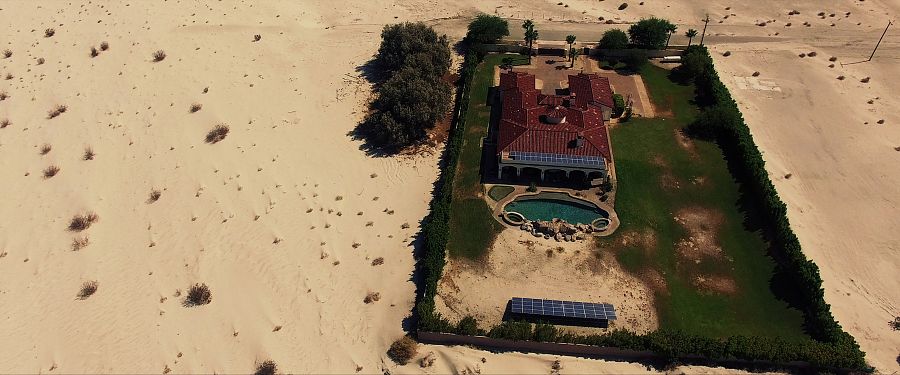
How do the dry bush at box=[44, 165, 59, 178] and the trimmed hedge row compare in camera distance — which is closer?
the trimmed hedge row

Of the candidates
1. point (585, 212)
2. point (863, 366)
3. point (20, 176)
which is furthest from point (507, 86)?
point (20, 176)

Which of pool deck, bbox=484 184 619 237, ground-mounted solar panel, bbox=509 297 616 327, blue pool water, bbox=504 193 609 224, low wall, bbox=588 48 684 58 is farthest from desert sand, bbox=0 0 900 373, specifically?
blue pool water, bbox=504 193 609 224

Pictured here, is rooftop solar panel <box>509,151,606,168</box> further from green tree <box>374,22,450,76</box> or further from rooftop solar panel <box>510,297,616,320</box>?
green tree <box>374,22,450,76</box>

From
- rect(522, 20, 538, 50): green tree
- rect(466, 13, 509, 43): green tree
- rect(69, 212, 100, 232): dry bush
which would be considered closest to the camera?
rect(69, 212, 100, 232): dry bush

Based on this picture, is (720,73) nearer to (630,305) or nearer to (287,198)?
(630,305)

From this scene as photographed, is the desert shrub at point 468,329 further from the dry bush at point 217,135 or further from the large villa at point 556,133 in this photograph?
the dry bush at point 217,135

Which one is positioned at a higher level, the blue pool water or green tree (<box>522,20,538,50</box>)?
green tree (<box>522,20,538,50</box>)
